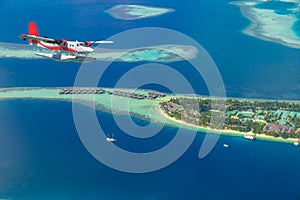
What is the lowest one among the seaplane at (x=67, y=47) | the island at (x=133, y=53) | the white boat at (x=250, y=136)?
the white boat at (x=250, y=136)

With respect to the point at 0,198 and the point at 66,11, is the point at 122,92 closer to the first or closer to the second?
the point at 0,198

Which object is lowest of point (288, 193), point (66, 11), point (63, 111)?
point (288, 193)

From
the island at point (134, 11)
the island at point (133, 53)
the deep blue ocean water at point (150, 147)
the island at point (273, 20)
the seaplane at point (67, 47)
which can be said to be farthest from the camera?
the island at point (134, 11)

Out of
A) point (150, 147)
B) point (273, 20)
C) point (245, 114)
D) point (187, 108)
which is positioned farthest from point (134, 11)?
point (150, 147)

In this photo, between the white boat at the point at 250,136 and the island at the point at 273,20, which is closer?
the white boat at the point at 250,136

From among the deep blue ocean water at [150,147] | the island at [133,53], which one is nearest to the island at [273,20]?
the deep blue ocean water at [150,147]

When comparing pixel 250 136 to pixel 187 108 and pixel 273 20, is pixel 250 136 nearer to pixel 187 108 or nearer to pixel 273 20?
pixel 187 108

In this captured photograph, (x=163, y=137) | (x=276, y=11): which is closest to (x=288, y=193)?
(x=163, y=137)

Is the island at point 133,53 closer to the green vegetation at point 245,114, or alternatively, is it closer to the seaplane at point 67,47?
the green vegetation at point 245,114

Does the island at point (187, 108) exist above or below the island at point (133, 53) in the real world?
below
